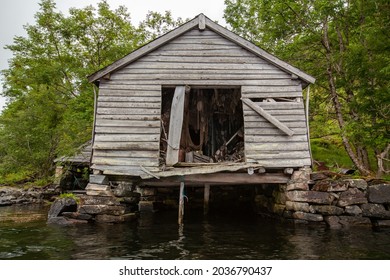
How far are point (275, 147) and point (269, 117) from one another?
99cm

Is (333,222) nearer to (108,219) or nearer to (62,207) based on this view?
(108,219)

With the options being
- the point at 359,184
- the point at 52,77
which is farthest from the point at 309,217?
the point at 52,77

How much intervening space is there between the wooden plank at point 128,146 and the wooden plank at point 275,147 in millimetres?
3035

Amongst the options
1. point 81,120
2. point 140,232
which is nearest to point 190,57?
point 140,232

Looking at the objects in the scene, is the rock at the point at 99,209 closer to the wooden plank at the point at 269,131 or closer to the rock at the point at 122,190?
the rock at the point at 122,190

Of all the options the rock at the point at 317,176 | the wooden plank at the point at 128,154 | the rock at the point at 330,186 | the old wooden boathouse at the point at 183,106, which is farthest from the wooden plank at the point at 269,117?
the wooden plank at the point at 128,154

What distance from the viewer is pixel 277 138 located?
32.8 feet

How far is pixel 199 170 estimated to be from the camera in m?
9.27

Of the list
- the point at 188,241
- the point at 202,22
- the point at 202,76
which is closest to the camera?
the point at 188,241

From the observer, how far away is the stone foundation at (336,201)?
9.13m

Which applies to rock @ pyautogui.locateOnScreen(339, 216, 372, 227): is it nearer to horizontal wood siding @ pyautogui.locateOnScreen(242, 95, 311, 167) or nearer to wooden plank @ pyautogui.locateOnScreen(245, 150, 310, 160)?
horizontal wood siding @ pyautogui.locateOnScreen(242, 95, 311, 167)
